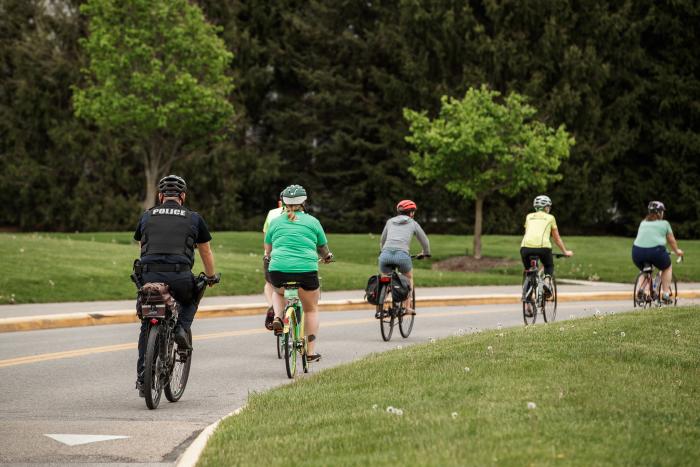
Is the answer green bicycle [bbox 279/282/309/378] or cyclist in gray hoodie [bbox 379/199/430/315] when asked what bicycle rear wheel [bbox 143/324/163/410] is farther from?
cyclist in gray hoodie [bbox 379/199/430/315]

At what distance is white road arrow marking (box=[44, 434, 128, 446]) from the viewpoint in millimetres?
7922

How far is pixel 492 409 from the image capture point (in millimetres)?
7465

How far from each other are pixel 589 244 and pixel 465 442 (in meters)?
36.9

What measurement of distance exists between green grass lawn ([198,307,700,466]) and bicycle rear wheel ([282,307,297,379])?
2.07ft

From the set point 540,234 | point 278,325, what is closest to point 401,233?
point 540,234

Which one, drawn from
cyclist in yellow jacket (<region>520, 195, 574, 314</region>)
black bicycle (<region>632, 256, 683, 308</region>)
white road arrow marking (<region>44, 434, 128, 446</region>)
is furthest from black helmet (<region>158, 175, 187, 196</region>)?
black bicycle (<region>632, 256, 683, 308</region>)

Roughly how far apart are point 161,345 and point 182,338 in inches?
12.1

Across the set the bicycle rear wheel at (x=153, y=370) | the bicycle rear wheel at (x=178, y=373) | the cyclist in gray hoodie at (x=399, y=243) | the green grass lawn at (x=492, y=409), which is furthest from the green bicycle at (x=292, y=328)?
the cyclist in gray hoodie at (x=399, y=243)

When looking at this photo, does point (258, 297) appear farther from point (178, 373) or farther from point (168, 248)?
point (168, 248)

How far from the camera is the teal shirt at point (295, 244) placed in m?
11.1

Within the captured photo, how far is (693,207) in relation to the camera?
5291cm

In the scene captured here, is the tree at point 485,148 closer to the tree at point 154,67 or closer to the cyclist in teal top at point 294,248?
the tree at point 154,67

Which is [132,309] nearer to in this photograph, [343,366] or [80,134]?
[343,366]

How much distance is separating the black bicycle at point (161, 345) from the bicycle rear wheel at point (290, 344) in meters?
1.34
